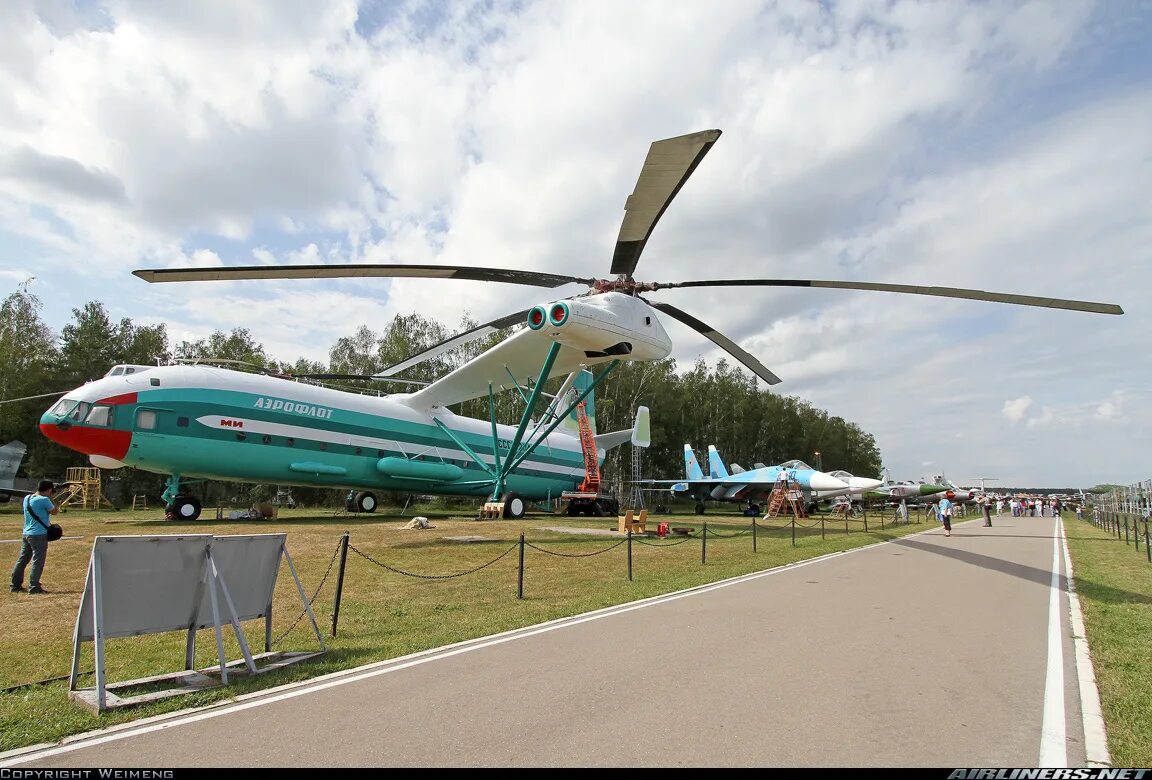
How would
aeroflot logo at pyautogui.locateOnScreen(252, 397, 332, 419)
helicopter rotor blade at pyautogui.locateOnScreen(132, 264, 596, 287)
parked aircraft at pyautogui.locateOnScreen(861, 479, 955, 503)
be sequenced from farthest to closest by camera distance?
parked aircraft at pyautogui.locateOnScreen(861, 479, 955, 503) < aeroflot logo at pyautogui.locateOnScreen(252, 397, 332, 419) < helicopter rotor blade at pyautogui.locateOnScreen(132, 264, 596, 287)

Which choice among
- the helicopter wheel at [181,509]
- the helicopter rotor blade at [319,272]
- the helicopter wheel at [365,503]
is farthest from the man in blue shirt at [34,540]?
the helicopter wheel at [365,503]

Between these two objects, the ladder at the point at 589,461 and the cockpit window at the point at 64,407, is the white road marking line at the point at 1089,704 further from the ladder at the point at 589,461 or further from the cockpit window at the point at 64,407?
the ladder at the point at 589,461

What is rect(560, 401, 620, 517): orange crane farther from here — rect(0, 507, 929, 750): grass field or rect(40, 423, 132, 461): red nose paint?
rect(40, 423, 132, 461): red nose paint

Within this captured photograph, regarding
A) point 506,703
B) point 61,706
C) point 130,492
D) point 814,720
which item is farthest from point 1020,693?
point 130,492

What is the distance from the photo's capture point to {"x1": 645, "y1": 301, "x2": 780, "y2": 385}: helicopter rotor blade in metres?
14.3

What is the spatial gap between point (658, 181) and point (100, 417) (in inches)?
731

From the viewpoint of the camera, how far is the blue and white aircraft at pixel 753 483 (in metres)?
36.9

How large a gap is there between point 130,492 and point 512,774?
160 ft

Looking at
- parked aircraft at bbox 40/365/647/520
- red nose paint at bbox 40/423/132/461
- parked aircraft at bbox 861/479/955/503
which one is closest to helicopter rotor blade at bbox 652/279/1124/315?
parked aircraft at bbox 40/365/647/520

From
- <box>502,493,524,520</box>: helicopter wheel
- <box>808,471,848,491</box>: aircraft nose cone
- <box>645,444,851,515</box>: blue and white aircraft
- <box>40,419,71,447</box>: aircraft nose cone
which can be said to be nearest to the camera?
<box>40,419,71,447</box>: aircraft nose cone

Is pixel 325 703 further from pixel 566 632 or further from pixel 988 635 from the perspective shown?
pixel 988 635

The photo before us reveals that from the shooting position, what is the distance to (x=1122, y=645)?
6.97 metres

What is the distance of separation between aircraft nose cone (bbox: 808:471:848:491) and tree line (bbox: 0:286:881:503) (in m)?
13.2

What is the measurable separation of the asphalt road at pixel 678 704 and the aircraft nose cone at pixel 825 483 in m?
28.5
